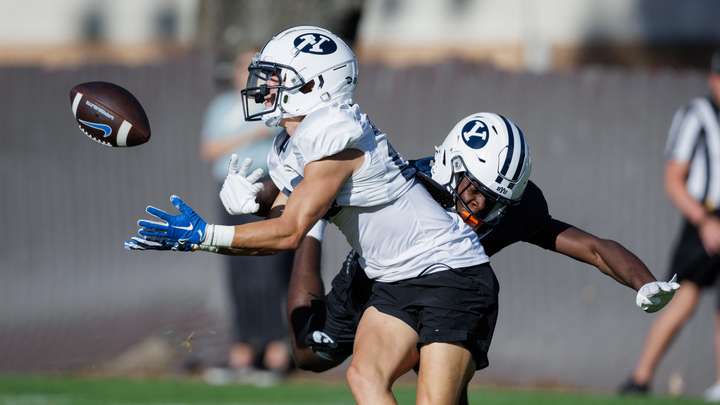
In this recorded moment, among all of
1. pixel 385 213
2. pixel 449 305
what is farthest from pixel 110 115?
pixel 449 305

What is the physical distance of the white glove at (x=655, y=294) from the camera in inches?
211

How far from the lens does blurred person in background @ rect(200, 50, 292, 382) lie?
8664 mm

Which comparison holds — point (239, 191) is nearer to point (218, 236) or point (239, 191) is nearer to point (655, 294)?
point (218, 236)

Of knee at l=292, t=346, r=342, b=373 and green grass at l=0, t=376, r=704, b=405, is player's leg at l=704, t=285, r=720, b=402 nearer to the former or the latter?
green grass at l=0, t=376, r=704, b=405

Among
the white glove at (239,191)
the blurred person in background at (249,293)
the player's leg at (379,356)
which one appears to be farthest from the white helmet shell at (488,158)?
the blurred person in background at (249,293)

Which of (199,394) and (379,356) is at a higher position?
(379,356)

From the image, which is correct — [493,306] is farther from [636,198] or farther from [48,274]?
[48,274]

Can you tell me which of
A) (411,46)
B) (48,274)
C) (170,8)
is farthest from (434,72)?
(170,8)

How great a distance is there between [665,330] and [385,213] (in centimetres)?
348

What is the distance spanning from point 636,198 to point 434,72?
1681mm

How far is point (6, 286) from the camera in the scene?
9.66 metres

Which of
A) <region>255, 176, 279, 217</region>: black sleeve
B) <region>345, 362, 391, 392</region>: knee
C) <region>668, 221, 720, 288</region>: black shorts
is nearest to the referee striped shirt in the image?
<region>668, 221, 720, 288</region>: black shorts

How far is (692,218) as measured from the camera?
8.30m

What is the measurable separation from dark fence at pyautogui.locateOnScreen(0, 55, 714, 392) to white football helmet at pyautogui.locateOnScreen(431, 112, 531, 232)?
12.5ft
